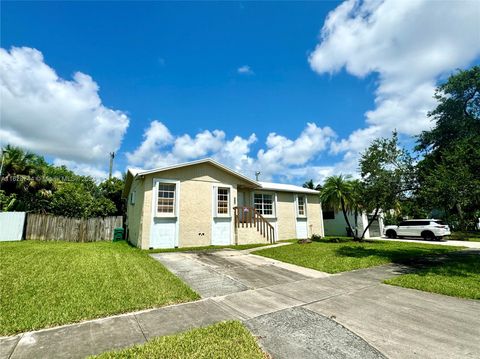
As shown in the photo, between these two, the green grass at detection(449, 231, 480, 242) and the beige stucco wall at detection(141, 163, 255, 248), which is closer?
the beige stucco wall at detection(141, 163, 255, 248)

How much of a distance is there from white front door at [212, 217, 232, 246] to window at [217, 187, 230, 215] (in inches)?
20.1

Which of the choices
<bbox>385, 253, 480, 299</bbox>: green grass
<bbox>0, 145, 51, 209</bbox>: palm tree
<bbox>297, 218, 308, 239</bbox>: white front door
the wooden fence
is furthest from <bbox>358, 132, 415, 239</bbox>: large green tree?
<bbox>0, 145, 51, 209</bbox>: palm tree

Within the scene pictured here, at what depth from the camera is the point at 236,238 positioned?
14312mm

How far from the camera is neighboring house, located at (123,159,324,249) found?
1216cm

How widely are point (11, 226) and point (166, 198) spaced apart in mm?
10871

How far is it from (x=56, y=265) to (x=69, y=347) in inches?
228

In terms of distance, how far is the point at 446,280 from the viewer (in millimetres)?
6480

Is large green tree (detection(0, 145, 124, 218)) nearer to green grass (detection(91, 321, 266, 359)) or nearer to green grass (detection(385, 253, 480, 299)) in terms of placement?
green grass (detection(91, 321, 266, 359))

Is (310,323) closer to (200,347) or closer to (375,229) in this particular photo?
(200,347)

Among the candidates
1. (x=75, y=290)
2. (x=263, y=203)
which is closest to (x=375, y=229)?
(x=263, y=203)

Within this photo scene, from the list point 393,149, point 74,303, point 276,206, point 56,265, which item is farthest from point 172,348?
point 276,206

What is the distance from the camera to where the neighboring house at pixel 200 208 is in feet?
39.9

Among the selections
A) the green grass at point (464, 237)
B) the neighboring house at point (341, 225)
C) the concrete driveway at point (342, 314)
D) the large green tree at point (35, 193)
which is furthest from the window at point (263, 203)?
the green grass at point (464, 237)

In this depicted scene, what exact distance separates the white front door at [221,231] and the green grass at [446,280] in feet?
Result: 29.4
